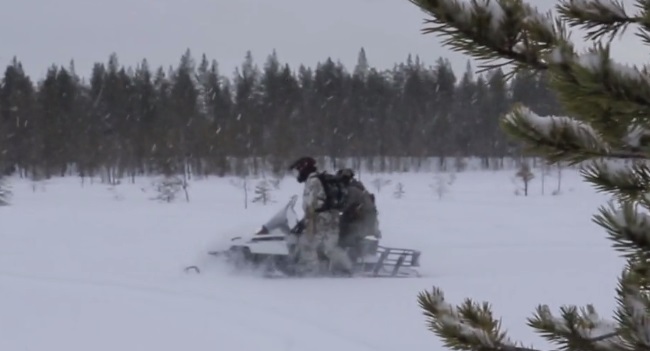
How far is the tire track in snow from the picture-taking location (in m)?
7.42

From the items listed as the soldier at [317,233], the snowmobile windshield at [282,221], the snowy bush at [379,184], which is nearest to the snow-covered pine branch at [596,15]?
the soldier at [317,233]

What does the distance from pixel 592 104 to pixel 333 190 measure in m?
9.17

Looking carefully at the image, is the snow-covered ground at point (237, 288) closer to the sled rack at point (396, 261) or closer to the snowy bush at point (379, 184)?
the sled rack at point (396, 261)

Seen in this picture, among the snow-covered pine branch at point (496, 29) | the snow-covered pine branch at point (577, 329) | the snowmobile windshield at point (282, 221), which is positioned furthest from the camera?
the snowmobile windshield at point (282, 221)

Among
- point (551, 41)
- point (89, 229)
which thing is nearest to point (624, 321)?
point (551, 41)

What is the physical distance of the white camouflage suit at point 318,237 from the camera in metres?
10.8

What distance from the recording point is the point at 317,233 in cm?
1087

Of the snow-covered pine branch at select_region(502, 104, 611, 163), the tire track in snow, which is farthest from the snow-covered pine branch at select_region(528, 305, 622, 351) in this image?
Result: the tire track in snow

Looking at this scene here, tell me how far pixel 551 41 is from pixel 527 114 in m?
0.19

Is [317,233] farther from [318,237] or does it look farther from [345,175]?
[345,175]

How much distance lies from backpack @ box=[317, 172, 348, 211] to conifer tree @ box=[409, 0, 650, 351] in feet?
28.4

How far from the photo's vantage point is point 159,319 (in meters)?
8.26

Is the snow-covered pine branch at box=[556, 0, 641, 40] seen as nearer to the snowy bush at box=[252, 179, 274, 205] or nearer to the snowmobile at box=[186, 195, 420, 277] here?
the snowmobile at box=[186, 195, 420, 277]

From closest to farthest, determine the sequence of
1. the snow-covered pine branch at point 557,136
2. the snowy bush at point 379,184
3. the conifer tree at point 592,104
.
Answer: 1. the conifer tree at point 592,104
2. the snow-covered pine branch at point 557,136
3. the snowy bush at point 379,184
